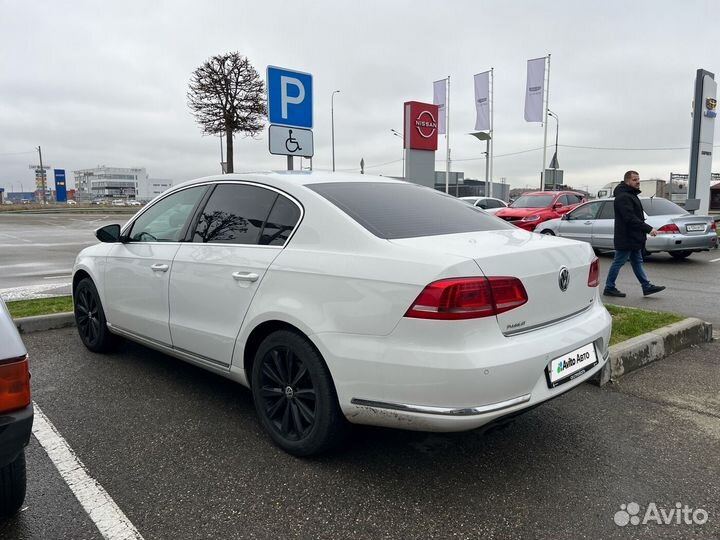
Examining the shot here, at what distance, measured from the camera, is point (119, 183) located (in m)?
134

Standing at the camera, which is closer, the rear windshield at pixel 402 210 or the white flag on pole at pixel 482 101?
the rear windshield at pixel 402 210

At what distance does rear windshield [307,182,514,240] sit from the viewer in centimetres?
292

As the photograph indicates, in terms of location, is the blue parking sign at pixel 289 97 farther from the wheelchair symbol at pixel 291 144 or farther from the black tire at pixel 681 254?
the black tire at pixel 681 254

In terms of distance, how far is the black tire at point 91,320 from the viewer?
4703mm

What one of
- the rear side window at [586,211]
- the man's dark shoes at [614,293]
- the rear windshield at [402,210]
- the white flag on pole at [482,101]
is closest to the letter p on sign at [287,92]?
the rear windshield at [402,210]

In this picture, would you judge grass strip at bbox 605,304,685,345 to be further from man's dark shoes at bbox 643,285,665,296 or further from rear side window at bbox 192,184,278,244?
rear side window at bbox 192,184,278,244

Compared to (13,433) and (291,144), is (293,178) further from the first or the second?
(291,144)

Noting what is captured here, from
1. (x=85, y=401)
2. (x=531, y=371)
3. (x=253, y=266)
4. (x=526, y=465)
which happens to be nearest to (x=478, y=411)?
(x=531, y=371)

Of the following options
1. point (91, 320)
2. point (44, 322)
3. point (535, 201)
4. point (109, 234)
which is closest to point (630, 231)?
point (109, 234)

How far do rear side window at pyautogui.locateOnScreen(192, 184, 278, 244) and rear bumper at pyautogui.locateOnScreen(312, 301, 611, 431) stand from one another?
1.03 meters

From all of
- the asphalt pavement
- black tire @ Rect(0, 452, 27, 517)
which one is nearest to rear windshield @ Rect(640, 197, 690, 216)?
the asphalt pavement

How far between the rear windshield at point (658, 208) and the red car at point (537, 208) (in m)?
4.11

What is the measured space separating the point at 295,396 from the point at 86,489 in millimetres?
1103

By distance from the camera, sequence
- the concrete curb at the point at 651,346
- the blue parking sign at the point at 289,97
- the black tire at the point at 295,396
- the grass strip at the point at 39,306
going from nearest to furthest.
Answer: the black tire at the point at 295,396 < the concrete curb at the point at 651,346 < the grass strip at the point at 39,306 < the blue parking sign at the point at 289,97
